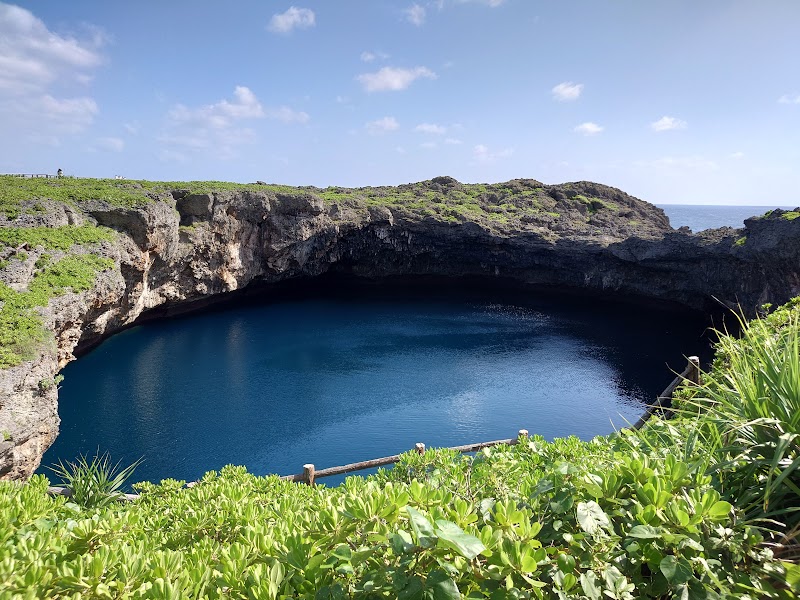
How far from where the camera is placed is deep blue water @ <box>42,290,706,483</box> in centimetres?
1744

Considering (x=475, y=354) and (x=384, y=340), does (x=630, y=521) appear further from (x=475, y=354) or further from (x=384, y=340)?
(x=384, y=340)

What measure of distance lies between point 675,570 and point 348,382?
21836mm

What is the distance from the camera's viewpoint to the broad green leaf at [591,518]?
2.36 metres

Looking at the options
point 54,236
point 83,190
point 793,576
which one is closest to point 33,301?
point 54,236

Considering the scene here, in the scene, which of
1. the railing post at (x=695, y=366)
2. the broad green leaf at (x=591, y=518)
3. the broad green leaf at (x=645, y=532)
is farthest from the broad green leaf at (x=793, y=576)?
the railing post at (x=695, y=366)

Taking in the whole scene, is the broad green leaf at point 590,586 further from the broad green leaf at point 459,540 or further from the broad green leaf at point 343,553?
the broad green leaf at point 343,553

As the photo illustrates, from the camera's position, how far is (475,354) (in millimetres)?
27812

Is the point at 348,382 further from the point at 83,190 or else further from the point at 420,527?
the point at 420,527

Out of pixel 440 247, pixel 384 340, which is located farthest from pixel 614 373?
pixel 440 247

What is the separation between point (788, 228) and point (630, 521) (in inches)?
1091

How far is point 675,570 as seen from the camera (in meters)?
2.14

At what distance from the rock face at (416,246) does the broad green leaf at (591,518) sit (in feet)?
54.9

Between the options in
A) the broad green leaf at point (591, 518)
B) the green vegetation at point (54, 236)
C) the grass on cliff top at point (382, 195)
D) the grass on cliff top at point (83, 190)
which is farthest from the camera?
the grass on cliff top at point (382, 195)

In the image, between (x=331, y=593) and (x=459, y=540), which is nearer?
(x=459, y=540)
